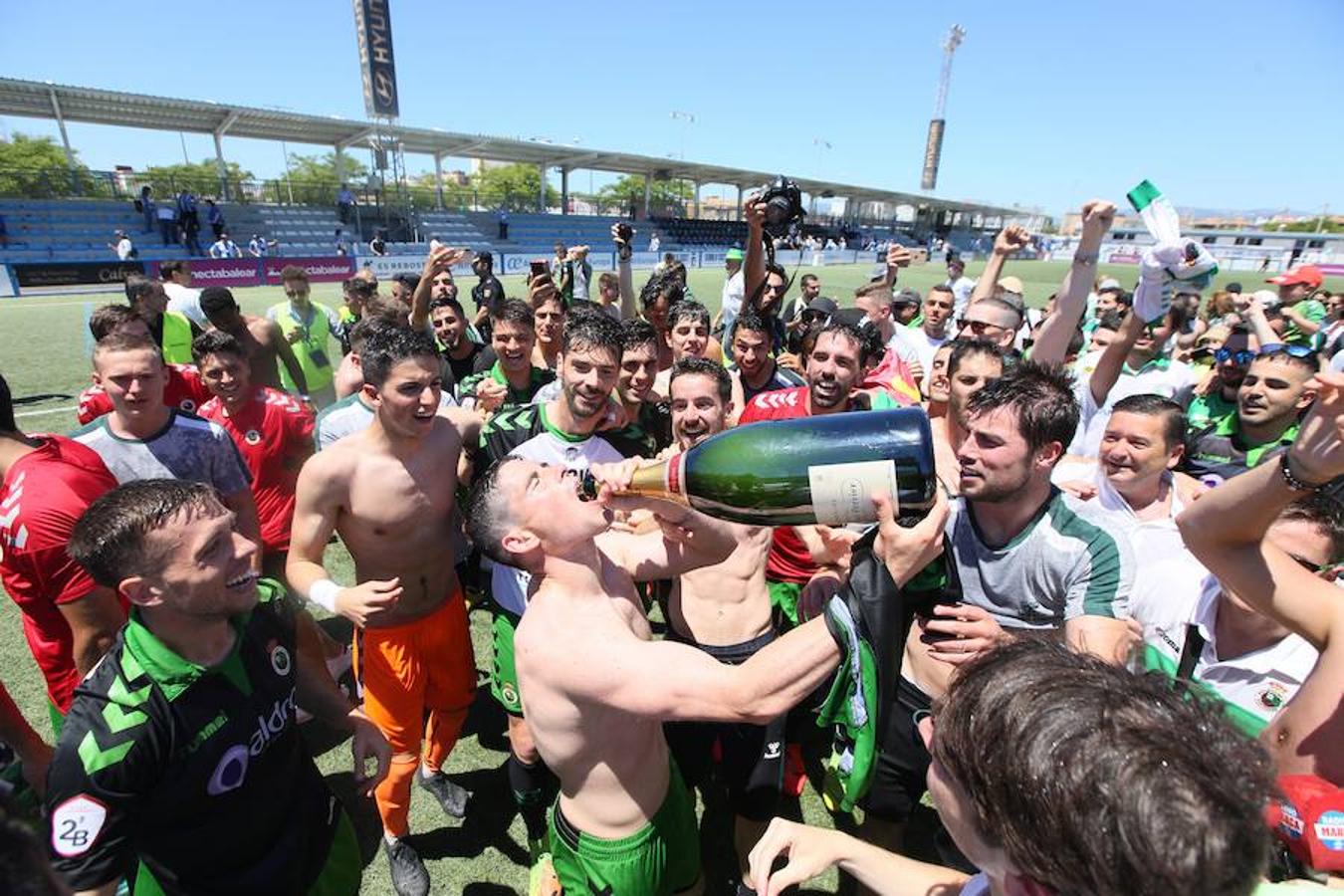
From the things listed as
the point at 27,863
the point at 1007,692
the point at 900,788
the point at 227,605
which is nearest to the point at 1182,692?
the point at 1007,692

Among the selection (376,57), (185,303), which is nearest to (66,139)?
(376,57)

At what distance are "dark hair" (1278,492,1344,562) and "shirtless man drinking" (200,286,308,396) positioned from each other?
6.34m

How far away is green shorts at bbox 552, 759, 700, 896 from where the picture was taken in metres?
2.29

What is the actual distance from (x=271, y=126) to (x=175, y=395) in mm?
37223

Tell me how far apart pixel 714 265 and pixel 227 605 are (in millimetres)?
42071

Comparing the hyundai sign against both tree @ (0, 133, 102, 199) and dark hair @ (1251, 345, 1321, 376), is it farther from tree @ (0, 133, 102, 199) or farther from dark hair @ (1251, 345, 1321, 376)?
dark hair @ (1251, 345, 1321, 376)

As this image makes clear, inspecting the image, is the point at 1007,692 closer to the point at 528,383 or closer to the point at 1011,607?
the point at 1011,607

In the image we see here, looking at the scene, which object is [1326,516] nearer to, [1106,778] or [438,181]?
[1106,778]

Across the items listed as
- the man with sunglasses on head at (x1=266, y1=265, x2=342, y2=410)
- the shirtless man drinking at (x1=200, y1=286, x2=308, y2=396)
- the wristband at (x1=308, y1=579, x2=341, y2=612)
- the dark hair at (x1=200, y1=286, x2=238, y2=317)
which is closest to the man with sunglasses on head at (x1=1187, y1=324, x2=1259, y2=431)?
the wristband at (x1=308, y1=579, x2=341, y2=612)

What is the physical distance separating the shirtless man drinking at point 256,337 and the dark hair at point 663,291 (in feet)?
12.9

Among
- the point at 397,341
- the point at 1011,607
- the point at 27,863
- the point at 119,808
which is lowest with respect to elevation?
the point at 119,808

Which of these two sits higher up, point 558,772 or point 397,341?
point 397,341

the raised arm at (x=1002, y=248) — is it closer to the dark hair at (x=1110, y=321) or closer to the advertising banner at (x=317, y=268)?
the dark hair at (x=1110, y=321)

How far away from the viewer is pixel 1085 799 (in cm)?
97
